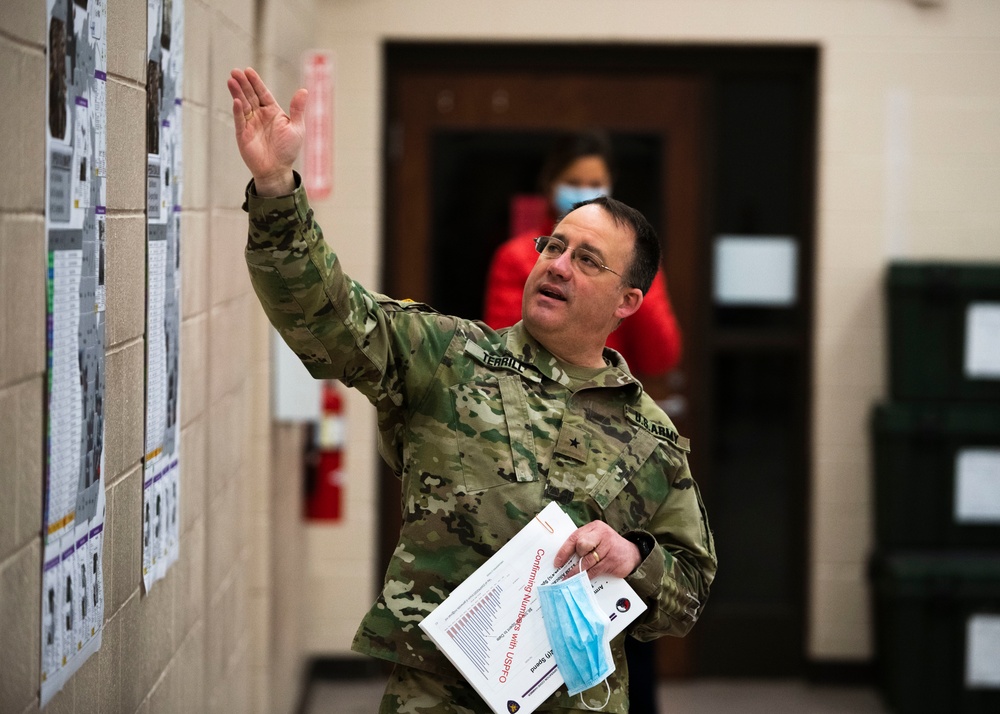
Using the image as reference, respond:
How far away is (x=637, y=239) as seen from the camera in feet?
7.14

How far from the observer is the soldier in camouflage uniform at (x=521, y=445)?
197 cm

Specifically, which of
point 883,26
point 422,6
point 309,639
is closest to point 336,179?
point 422,6

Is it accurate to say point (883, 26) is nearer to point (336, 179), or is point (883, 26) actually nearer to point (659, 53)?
point (659, 53)

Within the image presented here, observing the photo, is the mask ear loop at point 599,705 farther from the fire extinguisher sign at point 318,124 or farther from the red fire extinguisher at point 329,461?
the fire extinguisher sign at point 318,124

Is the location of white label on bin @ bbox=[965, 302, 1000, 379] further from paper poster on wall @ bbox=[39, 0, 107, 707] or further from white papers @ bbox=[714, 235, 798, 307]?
paper poster on wall @ bbox=[39, 0, 107, 707]

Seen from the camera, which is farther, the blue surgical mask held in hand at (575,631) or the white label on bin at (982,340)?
the white label on bin at (982,340)

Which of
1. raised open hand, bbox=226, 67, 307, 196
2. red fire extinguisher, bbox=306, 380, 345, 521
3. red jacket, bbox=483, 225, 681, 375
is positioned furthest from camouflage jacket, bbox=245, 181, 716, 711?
red fire extinguisher, bbox=306, 380, 345, 521

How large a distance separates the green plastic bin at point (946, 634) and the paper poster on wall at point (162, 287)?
2970mm

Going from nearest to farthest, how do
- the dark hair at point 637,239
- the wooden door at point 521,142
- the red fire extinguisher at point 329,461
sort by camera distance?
1. the dark hair at point 637,239
2. the red fire extinguisher at point 329,461
3. the wooden door at point 521,142

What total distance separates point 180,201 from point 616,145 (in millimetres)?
2724

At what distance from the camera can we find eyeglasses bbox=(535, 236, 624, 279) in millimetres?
2119

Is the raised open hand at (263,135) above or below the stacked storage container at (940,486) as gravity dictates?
above

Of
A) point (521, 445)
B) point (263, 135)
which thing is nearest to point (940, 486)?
point (521, 445)

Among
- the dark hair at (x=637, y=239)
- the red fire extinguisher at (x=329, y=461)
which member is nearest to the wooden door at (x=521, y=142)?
the red fire extinguisher at (x=329, y=461)
